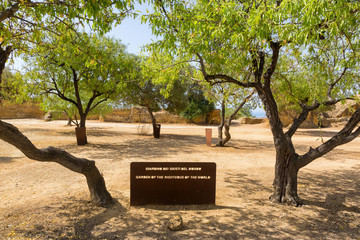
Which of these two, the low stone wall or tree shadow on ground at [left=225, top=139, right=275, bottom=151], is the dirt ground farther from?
the low stone wall

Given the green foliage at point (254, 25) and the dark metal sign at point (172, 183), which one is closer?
the green foliage at point (254, 25)

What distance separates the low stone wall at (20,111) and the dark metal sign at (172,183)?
1233 inches

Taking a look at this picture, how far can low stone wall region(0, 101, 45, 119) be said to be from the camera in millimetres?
30484

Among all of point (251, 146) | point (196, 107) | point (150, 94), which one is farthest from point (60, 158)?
point (196, 107)

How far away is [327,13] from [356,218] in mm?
3683

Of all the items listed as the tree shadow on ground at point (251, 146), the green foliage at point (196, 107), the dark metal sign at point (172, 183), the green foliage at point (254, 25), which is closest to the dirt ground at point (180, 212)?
the dark metal sign at point (172, 183)

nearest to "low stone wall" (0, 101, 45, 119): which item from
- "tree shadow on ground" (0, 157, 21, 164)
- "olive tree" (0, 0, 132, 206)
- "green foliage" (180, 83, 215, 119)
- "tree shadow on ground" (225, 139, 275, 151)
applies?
"green foliage" (180, 83, 215, 119)

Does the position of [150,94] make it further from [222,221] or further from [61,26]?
[222,221]

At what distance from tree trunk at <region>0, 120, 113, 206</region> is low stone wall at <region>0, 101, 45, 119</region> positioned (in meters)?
30.8

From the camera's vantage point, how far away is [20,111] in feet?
105

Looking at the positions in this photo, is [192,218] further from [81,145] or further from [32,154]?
[81,145]

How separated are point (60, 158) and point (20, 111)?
34461mm

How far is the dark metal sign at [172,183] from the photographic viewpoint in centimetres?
447

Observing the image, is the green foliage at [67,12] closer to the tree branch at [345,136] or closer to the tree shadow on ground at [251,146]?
the tree branch at [345,136]
